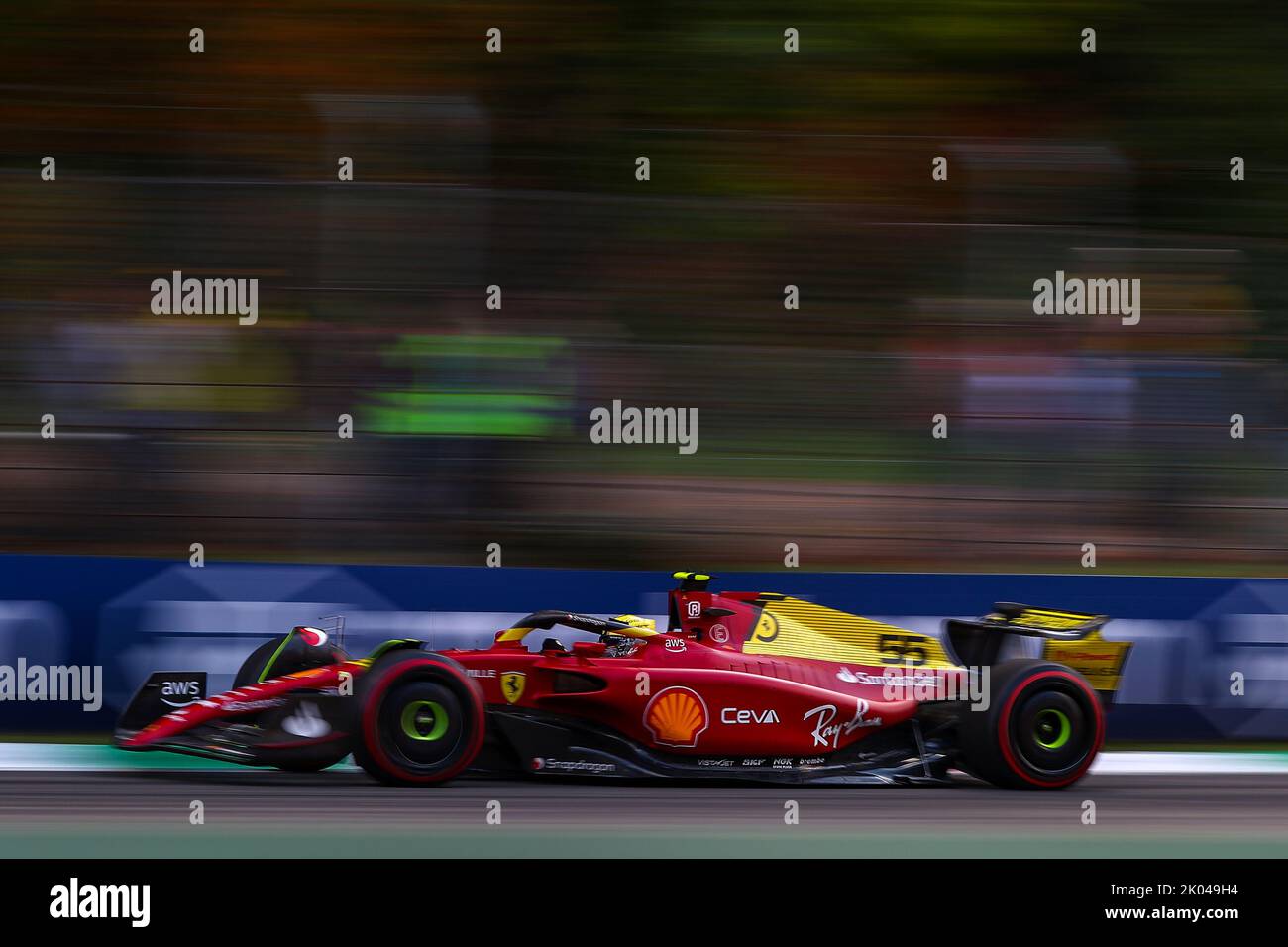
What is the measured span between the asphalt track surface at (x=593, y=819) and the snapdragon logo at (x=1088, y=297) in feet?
12.9

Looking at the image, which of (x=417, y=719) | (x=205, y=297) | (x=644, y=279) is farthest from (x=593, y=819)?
(x=205, y=297)

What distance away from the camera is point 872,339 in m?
9.28

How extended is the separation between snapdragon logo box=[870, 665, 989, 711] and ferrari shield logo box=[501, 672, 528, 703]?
4.66ft

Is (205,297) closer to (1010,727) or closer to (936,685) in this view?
(936,685)

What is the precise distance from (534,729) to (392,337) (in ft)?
12.2

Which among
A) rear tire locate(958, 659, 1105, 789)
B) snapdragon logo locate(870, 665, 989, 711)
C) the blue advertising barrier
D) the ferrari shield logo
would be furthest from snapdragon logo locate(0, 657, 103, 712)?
rear tire locate(958, 659, 1105, 789)

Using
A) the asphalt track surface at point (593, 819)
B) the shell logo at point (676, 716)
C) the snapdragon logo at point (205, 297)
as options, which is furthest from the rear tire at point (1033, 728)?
the snapdragon logo at point (205, 297)

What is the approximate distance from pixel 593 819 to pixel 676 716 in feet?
2.16

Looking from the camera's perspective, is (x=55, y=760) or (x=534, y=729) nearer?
(x=534, y=729)

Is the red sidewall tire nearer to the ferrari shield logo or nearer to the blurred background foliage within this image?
the ferrari shield logo

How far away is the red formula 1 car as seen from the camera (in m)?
5.48

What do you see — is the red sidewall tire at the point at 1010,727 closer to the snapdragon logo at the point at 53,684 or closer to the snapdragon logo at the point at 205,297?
the snapdragon logo at the point at 53,684
